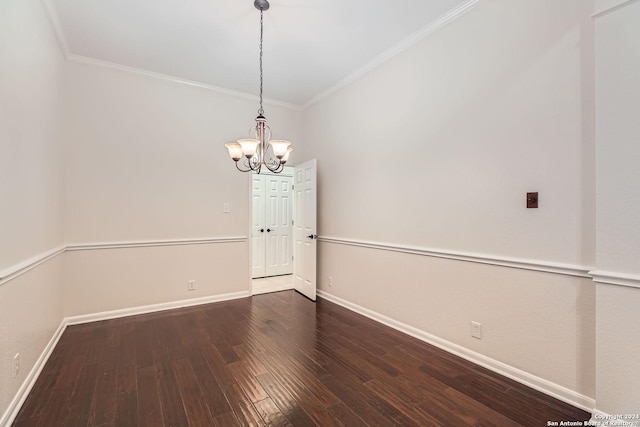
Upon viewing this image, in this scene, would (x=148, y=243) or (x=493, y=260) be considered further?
(x=148, y=243)

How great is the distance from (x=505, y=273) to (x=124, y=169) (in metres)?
4.22

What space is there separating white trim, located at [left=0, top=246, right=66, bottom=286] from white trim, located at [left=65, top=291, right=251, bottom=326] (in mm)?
953

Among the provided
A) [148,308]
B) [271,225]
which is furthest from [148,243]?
[271,225]

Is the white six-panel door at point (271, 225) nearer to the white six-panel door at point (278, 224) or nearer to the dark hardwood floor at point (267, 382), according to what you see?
the white six-panel door at point (278, 224)

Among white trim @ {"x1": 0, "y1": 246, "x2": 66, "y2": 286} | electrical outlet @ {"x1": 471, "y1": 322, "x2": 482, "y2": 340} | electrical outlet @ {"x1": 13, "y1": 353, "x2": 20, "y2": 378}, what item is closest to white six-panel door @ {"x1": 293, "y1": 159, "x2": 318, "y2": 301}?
electrical outlet @ {"x1": 471, "y1": 322, "x2": 482, "y2": 340}

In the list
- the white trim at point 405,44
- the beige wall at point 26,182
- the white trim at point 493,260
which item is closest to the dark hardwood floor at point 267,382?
the beige wall at point 26,182

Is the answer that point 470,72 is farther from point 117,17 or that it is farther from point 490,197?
point 117,17

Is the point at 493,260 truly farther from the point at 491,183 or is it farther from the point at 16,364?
the point at 16,364

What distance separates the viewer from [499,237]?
2.30 meters

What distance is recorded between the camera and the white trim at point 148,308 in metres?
3.35

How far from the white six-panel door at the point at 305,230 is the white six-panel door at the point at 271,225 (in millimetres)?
1185

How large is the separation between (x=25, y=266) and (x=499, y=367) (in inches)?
140

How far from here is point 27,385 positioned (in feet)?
6.76

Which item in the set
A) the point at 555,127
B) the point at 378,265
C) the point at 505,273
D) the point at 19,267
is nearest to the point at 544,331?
the point at 505,273
